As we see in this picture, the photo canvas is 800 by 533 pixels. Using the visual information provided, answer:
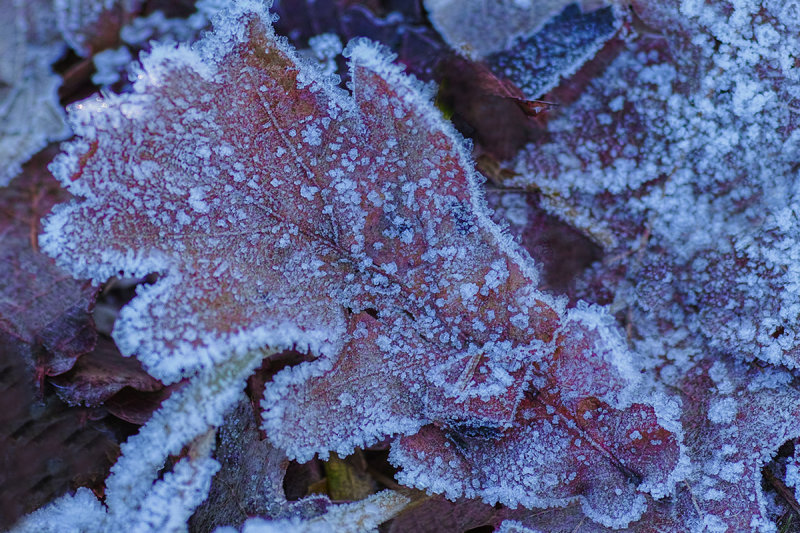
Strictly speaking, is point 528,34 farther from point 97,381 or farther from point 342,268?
point 97,381

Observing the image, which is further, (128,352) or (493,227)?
(493,227)

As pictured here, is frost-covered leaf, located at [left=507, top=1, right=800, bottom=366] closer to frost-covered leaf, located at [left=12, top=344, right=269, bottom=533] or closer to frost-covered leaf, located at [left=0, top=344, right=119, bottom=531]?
frost-covered leaf, located at [left=12, top=344, right=269, bottom=533]

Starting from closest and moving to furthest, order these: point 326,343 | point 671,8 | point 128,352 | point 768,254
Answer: point 128,352, point 326,343, point 768,254, point 671,8

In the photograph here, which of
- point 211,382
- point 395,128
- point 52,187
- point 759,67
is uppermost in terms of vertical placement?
point 759,67

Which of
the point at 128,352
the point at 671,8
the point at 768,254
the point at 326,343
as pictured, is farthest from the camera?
the point at 671,8

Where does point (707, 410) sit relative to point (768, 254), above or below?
below

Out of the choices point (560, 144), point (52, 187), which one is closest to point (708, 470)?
point (560, 144)

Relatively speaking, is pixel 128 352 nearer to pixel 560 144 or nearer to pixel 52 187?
pixel 52 187

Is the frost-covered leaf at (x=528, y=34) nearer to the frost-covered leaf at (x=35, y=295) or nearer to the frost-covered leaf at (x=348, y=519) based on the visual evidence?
the frost-covered leaf at (x=348, y=519)
